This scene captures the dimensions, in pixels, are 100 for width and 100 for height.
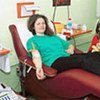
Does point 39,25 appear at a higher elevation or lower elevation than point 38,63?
higher

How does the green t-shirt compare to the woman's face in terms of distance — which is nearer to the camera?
the green t-shirt

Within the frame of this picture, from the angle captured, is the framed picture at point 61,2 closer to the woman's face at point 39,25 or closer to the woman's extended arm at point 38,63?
the woman's face at point 39,25

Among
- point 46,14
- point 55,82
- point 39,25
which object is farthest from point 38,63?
point 46,14

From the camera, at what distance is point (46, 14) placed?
3158 millimetres

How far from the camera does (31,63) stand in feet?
7.76

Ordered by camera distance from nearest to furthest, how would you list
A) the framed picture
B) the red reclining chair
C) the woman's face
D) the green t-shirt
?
the red reclining chair, the green t-shirt, the woman's face, the framed picture

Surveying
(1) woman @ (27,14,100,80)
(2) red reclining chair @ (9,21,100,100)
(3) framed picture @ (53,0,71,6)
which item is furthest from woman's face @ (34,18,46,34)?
(3) framed picture @ (53,0,71,6)

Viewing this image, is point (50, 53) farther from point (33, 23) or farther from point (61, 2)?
point (61, 2)

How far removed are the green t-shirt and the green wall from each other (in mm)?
382

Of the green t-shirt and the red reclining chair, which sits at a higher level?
the green t-shirt

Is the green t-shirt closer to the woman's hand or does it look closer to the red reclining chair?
the red reclining chair

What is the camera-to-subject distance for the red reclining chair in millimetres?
2029

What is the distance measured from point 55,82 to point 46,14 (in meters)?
1.19

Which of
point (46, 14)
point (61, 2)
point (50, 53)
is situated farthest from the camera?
point (61, 2)
